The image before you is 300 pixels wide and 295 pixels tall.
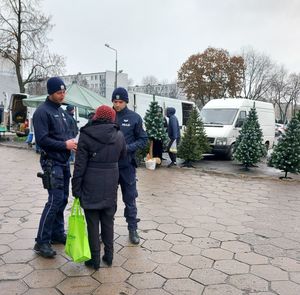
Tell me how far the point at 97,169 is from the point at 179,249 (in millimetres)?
1534

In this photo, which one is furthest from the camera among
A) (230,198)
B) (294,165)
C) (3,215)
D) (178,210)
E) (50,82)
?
(294,165)

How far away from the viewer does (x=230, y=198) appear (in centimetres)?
691

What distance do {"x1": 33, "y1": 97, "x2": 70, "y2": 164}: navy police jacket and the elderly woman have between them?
42 centimetres

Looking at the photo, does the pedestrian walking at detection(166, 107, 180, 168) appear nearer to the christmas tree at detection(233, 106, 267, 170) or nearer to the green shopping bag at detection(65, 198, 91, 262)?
the christmas tree at detection(233, 106, 267, 170)

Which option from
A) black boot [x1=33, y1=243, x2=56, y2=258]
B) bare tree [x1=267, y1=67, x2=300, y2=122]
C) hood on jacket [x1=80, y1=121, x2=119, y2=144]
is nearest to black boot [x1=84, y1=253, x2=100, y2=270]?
black boot [x1=33, y1=243, x2=56, y2=258]

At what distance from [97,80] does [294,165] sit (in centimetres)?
6645

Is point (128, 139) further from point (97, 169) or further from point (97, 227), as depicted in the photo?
point (97, 227)

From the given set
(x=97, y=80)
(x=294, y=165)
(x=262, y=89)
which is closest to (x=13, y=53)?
(x=294, y=165)

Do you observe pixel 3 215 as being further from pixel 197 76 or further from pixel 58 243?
pixel 197 76

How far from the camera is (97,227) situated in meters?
3.51

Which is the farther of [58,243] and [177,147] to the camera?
[177,147]

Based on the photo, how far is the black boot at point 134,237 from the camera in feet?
13.9

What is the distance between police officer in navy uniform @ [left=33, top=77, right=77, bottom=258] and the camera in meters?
3.59

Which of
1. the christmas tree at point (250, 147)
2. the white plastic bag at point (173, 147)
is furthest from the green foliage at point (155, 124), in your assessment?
the christmas tree at point (250, 147)
